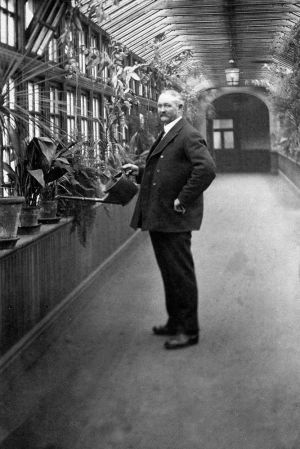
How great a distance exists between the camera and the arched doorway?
872 inches

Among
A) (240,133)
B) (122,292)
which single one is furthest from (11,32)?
(240,133)

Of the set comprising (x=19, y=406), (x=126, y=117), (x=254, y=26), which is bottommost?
(x=19, y=406)

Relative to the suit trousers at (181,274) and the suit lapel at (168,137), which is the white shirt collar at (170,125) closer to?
the suit lapel at (168,137)

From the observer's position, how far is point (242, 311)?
4.21m

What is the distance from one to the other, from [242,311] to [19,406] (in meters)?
1.90

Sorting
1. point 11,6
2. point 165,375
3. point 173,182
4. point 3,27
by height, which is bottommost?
point 165,375

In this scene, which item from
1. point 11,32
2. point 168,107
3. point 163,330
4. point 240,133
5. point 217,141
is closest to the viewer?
point 168,107

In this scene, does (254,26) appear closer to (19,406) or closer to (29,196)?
(29,196)

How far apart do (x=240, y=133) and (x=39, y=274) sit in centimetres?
1955

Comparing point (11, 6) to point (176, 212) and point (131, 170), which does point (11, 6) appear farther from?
point (176, 212)

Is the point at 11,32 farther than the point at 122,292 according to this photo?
Yes

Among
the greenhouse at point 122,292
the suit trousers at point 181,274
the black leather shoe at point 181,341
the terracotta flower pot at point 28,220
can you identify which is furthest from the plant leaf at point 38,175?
the black leather shoe at point 181,341

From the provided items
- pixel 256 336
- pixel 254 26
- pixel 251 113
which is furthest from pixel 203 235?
pixel 251 113

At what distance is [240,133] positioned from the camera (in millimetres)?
22531
